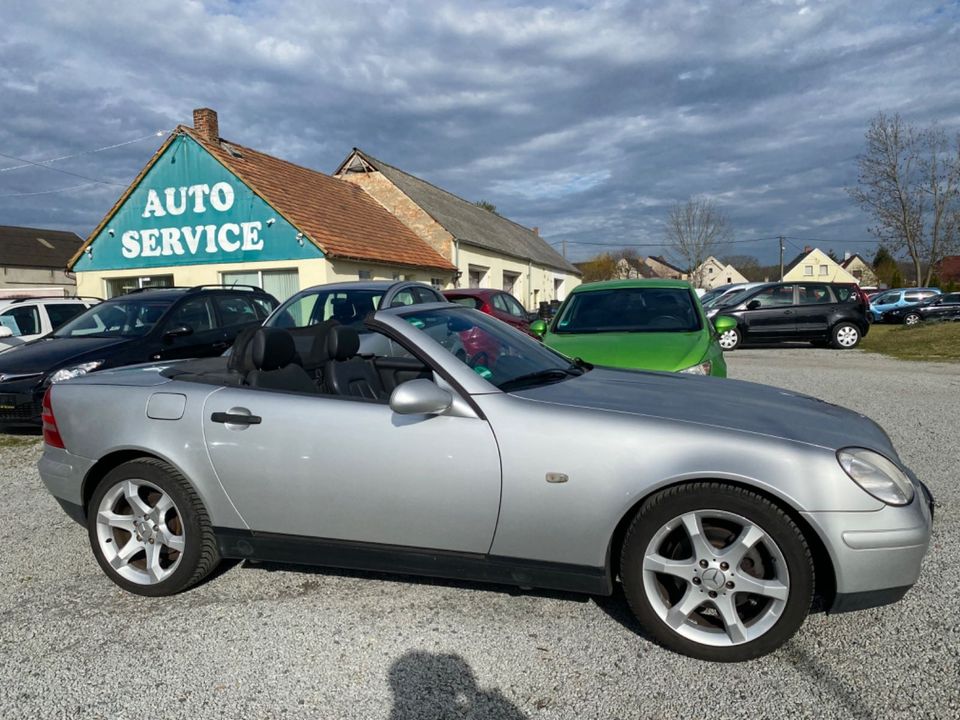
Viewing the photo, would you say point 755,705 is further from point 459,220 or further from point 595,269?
point 595,269

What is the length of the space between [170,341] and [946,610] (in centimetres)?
796

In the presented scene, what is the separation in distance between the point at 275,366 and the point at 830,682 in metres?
2.85

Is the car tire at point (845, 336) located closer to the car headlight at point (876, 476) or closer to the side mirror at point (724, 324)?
the side mirror at point (724, 324)

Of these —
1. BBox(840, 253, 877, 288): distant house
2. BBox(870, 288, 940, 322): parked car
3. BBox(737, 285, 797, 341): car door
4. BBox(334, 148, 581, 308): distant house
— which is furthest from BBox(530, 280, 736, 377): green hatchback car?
BBox(840, 253, 877, 288): distant house

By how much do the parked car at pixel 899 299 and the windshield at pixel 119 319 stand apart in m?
25.5

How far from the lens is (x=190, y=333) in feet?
27.4

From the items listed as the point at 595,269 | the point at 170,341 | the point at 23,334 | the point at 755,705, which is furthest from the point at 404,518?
the point at 595,269

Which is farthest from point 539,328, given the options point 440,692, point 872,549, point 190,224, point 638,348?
point 190,224

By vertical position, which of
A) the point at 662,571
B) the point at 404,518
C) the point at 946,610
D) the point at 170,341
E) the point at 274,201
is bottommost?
the point at 946,610

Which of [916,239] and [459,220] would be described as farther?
[916,239]

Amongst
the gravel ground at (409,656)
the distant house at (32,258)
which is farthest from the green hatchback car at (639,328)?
the distant house at (32,258)

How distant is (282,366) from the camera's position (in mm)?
3602

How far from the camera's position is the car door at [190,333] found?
8188mm

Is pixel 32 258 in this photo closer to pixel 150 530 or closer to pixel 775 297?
pixel 775 297
